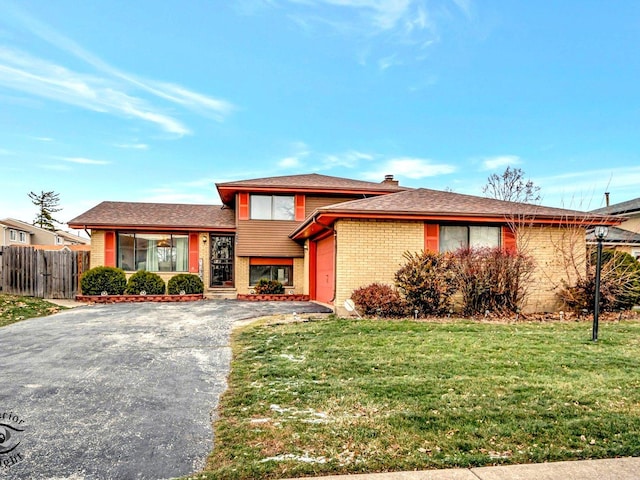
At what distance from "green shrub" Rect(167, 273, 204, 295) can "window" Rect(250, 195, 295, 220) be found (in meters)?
3.47

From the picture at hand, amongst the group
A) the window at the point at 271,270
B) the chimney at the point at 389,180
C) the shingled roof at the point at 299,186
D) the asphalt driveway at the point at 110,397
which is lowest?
the asphalt driveway at the point at 110,397

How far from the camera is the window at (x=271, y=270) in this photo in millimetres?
18969

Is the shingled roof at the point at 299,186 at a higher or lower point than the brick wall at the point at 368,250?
higher

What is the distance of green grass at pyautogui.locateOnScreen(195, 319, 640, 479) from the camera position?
3520 millimetres

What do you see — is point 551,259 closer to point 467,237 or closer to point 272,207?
point 467,237

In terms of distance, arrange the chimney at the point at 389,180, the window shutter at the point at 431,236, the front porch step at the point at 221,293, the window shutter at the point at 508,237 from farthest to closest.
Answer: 1. the chimney at the point at 389,180
2. the front porch step at the point at 221,293
3. the window shutter at the point at 508,237
4. the window shutter at the point at 431,236

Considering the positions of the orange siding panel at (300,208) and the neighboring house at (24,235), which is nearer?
the orange siding panel at (300,208)

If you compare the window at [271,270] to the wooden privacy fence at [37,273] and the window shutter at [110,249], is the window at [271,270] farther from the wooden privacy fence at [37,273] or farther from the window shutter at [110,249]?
the wooden privacy fence at [37,273]

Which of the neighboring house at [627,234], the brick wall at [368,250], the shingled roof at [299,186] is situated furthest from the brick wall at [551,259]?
the shingled roof at [299,186]

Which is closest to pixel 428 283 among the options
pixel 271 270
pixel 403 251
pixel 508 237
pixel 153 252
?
pixel 403 251

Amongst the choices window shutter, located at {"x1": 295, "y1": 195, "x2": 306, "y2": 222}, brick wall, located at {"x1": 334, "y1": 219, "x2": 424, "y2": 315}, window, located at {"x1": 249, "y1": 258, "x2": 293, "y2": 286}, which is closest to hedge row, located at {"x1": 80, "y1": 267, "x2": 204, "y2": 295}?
window, located at {"x1": 249, "y1": 258, "x2": 293, "y2": 286}

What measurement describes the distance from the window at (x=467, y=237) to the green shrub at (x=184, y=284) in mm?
10081

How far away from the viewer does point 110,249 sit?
18.2m

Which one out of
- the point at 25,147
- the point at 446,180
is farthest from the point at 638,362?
the point at 446,180
